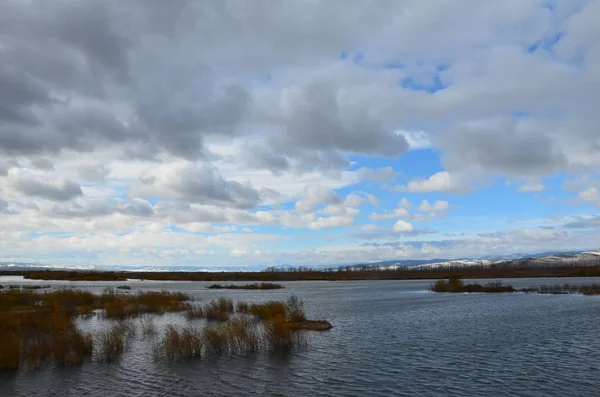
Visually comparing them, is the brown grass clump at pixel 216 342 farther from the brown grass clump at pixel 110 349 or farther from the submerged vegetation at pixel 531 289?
the submerged vegetation at pixel 531 289

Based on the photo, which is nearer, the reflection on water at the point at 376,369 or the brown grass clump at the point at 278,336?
the reflection on water at the point at 376,369

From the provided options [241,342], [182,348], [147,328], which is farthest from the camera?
[147,328]

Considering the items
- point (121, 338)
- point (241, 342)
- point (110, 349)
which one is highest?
point (121, 338)

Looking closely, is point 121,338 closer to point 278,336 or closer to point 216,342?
point 216,342

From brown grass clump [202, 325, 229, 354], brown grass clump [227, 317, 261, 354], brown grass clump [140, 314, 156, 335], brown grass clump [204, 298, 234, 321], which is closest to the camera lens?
brown grass clump [202, 325, 229, 354]

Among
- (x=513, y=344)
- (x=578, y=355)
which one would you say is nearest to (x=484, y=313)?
(x=513, y=344)

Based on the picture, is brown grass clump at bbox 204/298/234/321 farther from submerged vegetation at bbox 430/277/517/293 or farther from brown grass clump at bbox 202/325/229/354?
submerged vegetation at bbox 430/277/517/293

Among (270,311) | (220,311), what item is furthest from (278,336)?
(220,311)

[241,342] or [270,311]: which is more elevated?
[270,311]

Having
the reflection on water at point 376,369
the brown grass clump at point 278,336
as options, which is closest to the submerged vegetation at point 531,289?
the reflection on water at point 376,369

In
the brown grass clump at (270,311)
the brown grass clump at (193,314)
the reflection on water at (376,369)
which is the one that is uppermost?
the brown grass clump at (270,311)

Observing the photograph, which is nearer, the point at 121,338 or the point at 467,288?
the point at 121,338

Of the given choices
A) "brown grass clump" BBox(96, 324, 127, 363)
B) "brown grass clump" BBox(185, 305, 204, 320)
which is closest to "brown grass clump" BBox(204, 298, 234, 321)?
"brown grass clump" BBox(185, 305, 204, 320)

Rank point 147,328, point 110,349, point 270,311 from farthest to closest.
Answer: point 270,311, point 147,328, point 110,349
